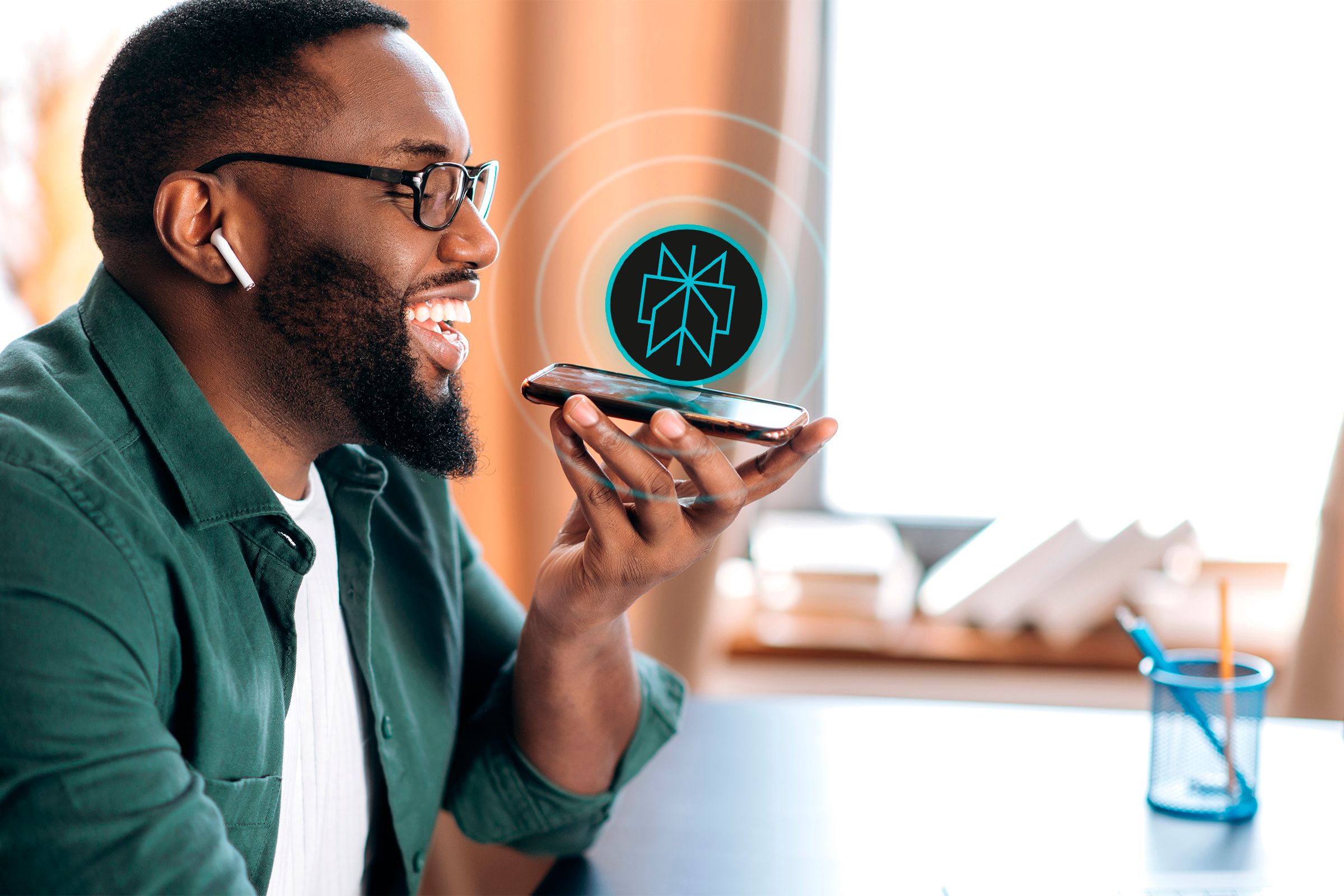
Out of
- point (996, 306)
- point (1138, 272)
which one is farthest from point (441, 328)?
point (1138, 272)

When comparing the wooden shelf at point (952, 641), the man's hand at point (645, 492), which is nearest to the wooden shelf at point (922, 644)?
the wooden shelf at point (952, 641)

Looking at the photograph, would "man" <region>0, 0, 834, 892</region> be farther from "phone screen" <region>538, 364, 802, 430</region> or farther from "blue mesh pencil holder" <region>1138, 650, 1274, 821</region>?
"blue mesh pencil holder" <region>1138, 650, 1274, 821</region>

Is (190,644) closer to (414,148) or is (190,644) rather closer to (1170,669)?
(414,148)

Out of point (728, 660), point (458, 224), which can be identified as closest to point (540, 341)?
point (458, 224)

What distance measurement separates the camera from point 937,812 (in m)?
0.96

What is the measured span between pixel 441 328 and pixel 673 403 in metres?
0.23

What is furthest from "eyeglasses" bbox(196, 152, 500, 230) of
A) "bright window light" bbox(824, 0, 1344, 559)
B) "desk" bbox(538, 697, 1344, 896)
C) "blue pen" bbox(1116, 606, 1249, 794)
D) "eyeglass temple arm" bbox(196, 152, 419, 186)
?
"bright window light" bbox(824, 0, 1344, 559)

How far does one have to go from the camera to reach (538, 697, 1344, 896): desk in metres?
0.86

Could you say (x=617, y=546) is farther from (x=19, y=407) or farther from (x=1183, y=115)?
(x=1183, y=115)

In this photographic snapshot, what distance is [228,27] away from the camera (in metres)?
0.79

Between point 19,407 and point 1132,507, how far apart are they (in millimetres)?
2304

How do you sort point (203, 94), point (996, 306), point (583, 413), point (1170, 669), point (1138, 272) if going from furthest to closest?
point (1138, 272)
point (996, 306)
point (1170, 669)
point (203, 94)
point (583, 413)

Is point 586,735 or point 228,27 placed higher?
point 228,27

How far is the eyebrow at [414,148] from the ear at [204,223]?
4.3 inches
